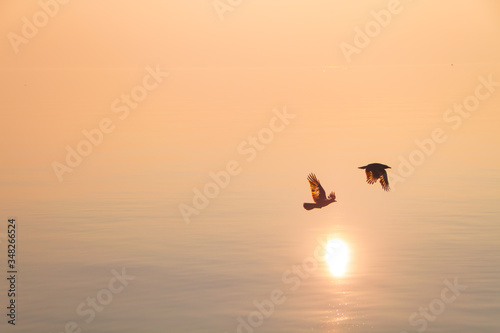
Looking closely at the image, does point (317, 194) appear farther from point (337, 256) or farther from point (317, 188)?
point (337, 256)

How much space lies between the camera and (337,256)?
27.0m

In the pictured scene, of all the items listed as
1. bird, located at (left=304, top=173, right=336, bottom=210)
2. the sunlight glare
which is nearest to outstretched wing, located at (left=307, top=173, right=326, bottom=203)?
bird, located at (left=304, top=173, right=336, bottom=210)

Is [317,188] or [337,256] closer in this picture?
[317,188]

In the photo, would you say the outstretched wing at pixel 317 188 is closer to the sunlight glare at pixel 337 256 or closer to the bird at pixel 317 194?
the bird at pixel 317 194

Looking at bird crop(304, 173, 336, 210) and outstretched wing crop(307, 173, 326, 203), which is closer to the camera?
bird crop(304, 173, 336, 210)

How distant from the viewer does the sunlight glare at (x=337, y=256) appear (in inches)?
1012

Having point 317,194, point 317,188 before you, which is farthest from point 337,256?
point 317,188

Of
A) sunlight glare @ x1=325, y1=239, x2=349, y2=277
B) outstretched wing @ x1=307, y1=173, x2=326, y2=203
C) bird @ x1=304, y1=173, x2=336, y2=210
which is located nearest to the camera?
bird @ x1=304, y1=173, x2=336, y2=210

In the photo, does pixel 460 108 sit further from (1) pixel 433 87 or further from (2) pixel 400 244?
(2) pixel 400 244

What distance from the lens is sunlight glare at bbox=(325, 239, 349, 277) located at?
1012 inches

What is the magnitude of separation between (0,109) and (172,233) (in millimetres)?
42545

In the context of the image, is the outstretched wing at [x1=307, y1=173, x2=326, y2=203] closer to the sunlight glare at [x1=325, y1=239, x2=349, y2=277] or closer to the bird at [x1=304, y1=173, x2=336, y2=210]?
the bird at [x1=304, y1=173, x2=336, y2=210]

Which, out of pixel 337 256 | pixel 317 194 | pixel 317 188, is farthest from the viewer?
pixel 337 256

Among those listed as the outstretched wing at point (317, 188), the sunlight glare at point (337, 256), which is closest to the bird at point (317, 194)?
the outstretched wing at point (317, 188)
